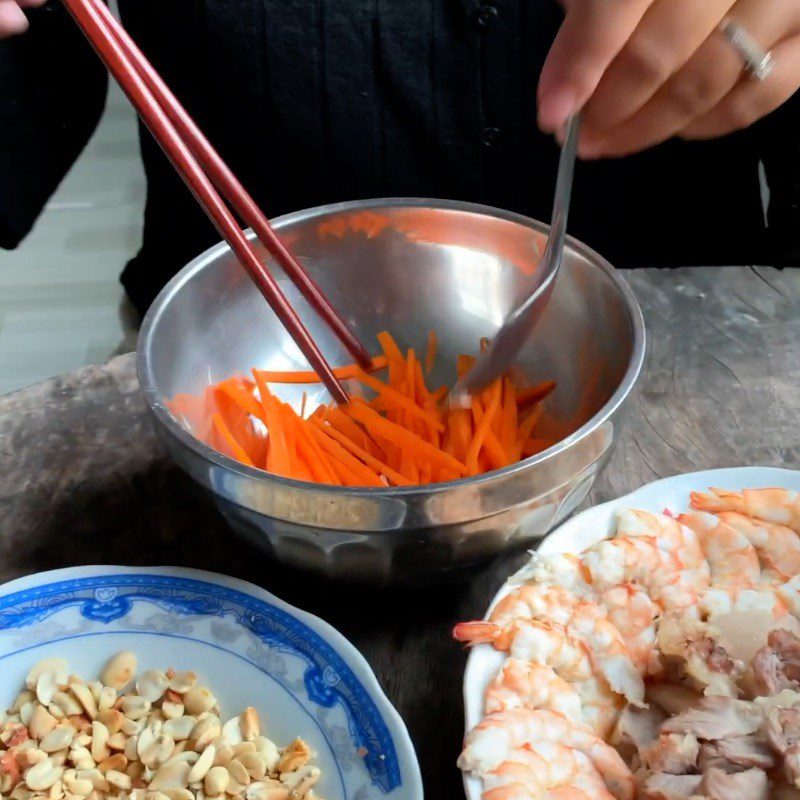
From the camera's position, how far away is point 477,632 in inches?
24.9

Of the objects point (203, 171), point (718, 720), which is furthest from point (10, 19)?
point (718, 720)

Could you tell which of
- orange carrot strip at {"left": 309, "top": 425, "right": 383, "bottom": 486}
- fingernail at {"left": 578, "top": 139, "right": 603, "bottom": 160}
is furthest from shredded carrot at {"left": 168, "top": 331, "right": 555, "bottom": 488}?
fingernail at {"left": 578, "top": 139, "right": 603, "bottom": 160}

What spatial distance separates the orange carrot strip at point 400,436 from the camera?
2.54ft

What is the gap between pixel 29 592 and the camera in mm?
738

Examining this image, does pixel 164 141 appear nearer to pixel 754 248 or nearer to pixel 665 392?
pixel 665 392

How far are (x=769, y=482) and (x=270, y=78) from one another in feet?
2.66

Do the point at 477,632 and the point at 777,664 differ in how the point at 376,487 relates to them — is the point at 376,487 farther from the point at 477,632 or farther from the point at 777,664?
the point at 777,664

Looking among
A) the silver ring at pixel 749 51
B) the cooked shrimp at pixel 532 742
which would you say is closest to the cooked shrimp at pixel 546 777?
the cooked shrimp at pixel 532 742

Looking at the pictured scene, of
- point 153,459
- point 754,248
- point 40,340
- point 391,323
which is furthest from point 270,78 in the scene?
point 40,340

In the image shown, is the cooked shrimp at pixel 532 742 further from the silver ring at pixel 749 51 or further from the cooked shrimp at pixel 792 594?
the silver ring at pixel 749 51

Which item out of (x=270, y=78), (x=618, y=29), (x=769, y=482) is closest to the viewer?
Result: (x=618, y=29)

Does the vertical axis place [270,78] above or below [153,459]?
above

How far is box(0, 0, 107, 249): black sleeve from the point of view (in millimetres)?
1217

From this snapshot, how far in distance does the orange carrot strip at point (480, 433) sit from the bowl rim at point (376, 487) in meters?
0.08
